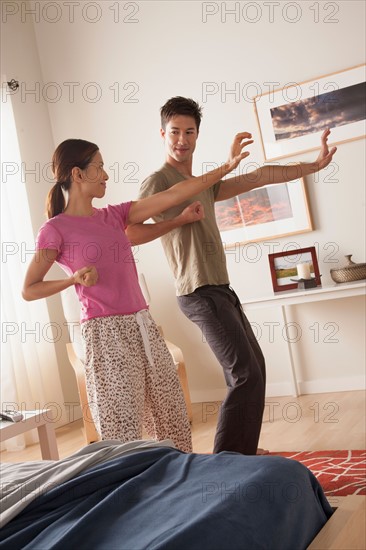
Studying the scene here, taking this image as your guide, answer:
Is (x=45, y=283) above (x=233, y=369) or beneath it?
above

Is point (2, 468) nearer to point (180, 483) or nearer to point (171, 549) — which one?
point (180, 483)

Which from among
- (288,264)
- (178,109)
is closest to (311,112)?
(288,264)

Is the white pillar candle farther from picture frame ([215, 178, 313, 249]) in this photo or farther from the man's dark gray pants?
the man's dark gray pants

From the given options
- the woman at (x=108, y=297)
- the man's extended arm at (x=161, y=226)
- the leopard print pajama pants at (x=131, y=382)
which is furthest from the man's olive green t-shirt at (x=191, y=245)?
the leopard print pajama pants at (x=131, y=382)

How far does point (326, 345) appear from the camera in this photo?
15.1 ft

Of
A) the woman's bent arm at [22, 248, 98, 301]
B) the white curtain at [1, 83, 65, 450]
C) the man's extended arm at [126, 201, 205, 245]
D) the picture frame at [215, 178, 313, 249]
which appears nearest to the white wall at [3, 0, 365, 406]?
the picture frame at [215, 178, 313, 249]

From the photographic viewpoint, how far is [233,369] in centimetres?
281

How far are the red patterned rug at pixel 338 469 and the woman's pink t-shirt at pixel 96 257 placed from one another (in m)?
0.98

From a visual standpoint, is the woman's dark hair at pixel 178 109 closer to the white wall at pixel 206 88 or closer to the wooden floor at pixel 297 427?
the wooden floor at pixel 297 427

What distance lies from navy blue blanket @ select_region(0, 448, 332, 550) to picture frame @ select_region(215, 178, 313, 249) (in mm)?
3003

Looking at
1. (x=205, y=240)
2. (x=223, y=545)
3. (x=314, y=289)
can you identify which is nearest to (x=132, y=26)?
(x=314, y=289)

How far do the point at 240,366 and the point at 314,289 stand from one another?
1.66 metres

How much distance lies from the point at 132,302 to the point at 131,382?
0.27 m

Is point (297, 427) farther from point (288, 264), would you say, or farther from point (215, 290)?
point (215, 290)
